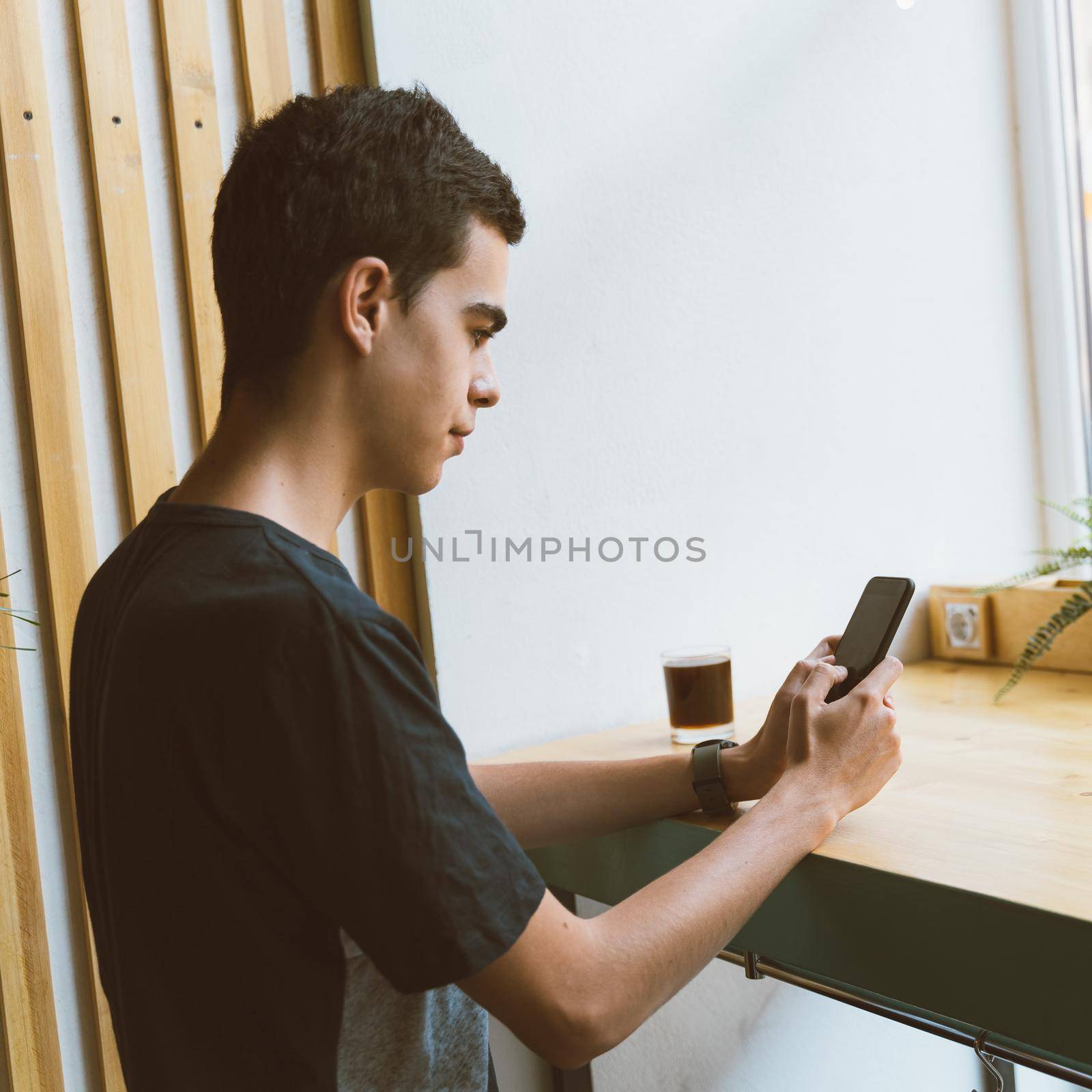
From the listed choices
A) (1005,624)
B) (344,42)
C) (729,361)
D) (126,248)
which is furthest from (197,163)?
(1005,624)

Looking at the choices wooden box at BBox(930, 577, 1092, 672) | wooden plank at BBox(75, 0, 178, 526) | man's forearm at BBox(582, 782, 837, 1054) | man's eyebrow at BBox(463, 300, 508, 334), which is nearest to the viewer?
man's forearm at BBox(582, 782, 837, 1054)

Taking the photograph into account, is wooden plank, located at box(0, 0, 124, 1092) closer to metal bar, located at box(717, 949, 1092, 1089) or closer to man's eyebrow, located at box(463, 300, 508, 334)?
man's eyebrow, located at box(463, 300, 508, 334)

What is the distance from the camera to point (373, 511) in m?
1.42

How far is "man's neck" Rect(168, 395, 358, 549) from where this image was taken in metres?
0.78

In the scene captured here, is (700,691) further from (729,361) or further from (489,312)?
(489,312)

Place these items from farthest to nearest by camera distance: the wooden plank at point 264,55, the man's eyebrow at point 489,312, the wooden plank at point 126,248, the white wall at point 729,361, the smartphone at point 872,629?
the white wall at point 729,361
the wooden plank at point 264,55
the wooden plank at point 126,248
the smartphone at point 872,629
the man's eyebrow at point 489,312

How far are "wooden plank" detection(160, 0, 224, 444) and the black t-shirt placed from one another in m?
0.62

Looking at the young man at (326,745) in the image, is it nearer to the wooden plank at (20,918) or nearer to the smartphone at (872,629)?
the smartphone at (872,629)

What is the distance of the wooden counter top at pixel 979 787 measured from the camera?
35.5 inches

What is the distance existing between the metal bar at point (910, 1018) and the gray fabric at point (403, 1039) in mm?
244

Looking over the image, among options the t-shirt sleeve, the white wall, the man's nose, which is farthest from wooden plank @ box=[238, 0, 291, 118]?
the t-shirt sleeve

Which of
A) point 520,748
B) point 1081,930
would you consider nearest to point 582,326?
point 520,748

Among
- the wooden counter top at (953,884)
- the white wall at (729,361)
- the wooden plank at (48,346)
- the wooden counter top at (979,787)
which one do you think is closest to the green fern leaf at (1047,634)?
the wooden counter top at (979,787)

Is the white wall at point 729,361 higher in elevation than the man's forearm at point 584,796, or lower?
higher
